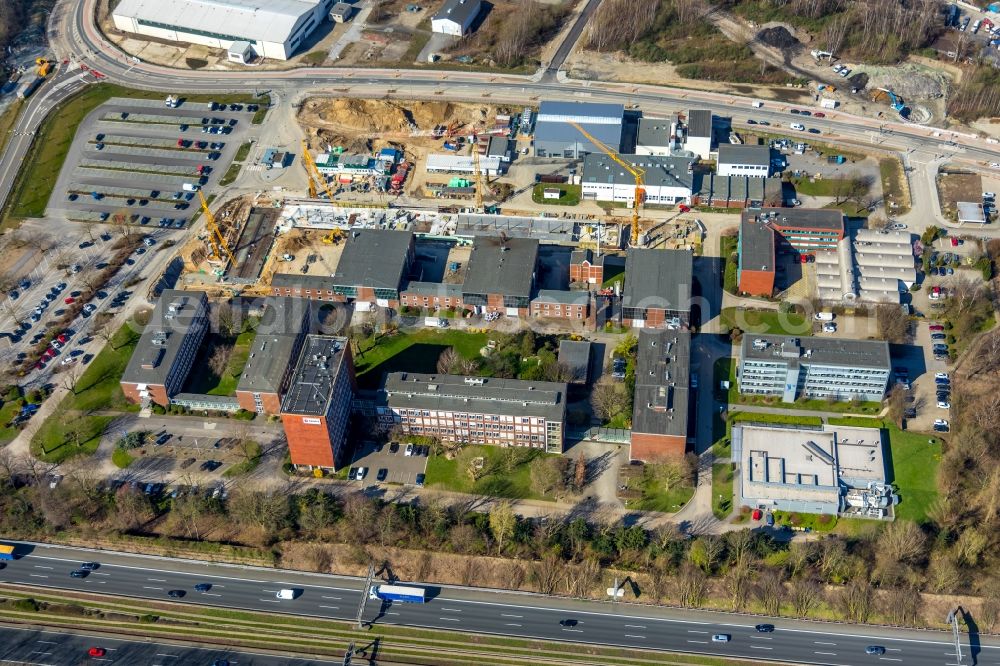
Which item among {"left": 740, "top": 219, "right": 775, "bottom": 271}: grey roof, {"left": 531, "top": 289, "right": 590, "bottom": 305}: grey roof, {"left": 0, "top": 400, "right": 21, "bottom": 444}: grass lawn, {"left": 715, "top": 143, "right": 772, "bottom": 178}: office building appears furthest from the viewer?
{"left": 715, "top": 143, "right": 772, "bottom": 178}: office building

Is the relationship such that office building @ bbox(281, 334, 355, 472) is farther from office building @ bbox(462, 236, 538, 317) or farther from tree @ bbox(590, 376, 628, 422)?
tree @ bbox(590, 376, 628, 422)

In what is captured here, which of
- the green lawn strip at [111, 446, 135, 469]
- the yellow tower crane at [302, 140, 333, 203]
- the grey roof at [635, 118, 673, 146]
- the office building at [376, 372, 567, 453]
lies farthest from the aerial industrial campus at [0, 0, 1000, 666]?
the yellow tower crane at [302, 140, 333, 203]

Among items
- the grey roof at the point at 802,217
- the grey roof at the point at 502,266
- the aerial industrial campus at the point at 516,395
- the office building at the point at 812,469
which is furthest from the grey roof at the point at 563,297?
the grey roof at the point at 802,217

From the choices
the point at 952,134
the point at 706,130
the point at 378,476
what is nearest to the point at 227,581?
the point at 378,476

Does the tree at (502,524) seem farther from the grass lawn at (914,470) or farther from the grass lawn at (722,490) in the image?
the grass lawn at (914,470)

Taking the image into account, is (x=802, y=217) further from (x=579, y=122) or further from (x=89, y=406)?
(x=89, y=406)

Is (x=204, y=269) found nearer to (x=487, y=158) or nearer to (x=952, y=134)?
(x=487, y=158)

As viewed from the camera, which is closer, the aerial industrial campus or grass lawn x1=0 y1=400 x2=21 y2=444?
the aerial industrial campus
